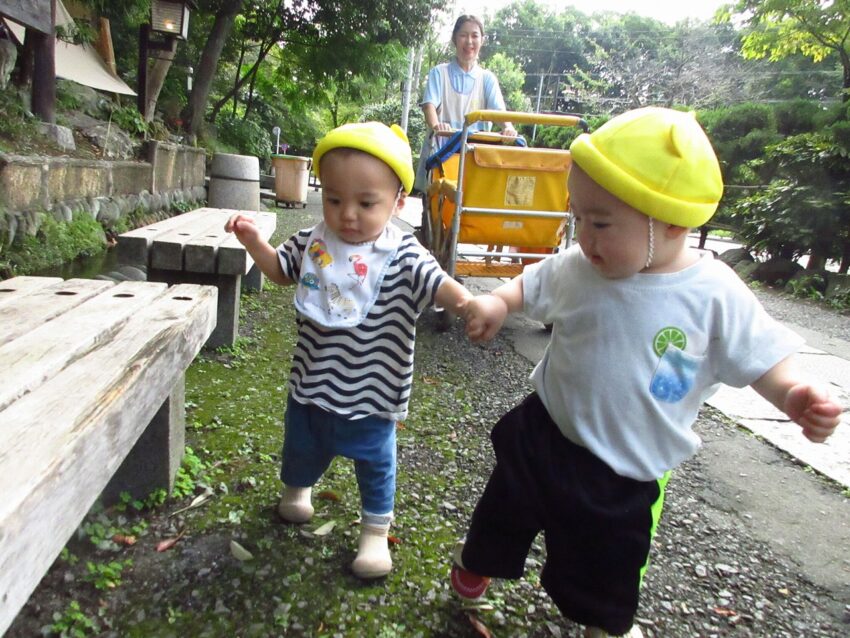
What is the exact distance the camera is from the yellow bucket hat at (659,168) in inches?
50.6

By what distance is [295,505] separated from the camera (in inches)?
79.0

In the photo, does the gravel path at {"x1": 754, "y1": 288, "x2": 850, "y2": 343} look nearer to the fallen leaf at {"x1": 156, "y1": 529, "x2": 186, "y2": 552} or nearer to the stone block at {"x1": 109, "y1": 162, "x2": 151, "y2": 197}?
the fallen leaf at {"x1": 156, "y1": 529, "x2": 186, "y2": 552}

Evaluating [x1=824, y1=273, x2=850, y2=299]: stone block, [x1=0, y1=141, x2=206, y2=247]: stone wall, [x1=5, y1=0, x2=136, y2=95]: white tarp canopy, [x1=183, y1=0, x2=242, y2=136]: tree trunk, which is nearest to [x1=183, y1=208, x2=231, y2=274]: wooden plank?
[x1=0, y1=141, x2=206, y2=247]: stone wall

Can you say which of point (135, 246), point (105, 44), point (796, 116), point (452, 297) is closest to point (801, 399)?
point (452, 297)

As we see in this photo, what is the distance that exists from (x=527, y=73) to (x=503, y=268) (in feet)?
176

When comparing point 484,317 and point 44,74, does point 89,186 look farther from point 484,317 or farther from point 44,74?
point 484,317

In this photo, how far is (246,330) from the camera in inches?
153

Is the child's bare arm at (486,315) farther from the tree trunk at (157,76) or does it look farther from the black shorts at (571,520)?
the tree trunk at (157,76)

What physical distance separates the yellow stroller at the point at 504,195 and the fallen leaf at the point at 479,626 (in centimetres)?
279

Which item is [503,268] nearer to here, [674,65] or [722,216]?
[722,216]

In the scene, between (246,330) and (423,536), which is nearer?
(423,536)

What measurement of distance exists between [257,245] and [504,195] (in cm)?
266

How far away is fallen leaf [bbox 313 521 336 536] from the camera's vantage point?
1995 mm

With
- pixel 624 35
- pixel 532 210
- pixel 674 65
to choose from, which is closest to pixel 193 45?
pixel 532 210
